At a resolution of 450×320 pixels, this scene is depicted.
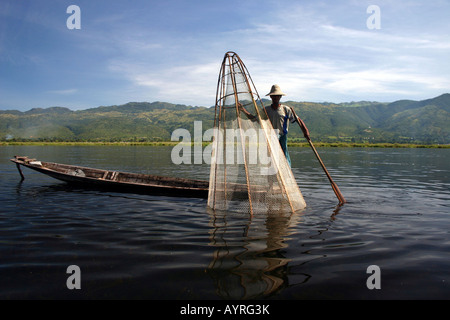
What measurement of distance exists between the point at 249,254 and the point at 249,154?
3218mm

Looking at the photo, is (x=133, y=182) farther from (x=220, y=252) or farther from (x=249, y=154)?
(x=220, y=252)

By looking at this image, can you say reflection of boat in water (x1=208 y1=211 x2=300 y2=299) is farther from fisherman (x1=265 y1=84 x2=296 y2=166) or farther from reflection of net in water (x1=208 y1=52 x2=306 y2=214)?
fisherman (x1=265 y1=84 x2=296 y2=166)

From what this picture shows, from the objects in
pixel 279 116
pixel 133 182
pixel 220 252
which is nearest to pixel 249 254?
pixel 220 252

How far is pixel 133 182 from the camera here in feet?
44.7

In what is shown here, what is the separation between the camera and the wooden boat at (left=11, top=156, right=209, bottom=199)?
11078 mm

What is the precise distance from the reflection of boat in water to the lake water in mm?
18

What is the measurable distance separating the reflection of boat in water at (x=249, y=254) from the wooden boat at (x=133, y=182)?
10.8 feet

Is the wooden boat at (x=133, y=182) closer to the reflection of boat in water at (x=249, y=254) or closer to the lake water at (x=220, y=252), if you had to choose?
the lake water at (x=220, y=252)

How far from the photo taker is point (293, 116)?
878 cm

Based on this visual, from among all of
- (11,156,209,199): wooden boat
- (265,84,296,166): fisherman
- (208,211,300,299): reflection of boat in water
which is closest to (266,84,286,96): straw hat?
(265,84,296,166): fisherman
